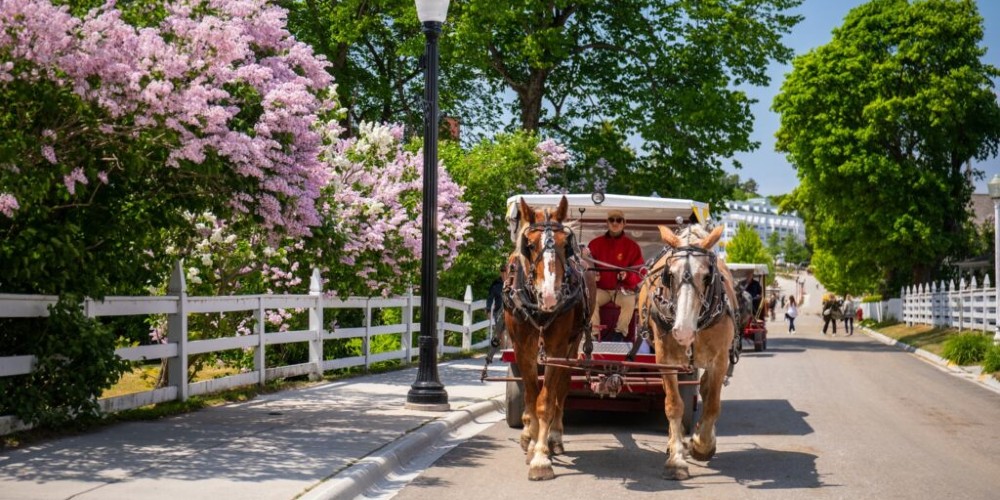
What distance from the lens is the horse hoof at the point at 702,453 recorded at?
10.8 m

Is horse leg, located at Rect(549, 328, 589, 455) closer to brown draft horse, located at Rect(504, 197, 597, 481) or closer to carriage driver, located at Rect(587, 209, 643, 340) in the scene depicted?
brown draft horse, located at Rect(504, 197, 597, 481)

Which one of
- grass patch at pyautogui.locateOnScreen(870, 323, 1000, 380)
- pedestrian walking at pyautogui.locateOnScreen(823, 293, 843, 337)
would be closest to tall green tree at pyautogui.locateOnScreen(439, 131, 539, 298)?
grass patch at pyautogui.locateOnScreen(870, 323, 1000, 380)

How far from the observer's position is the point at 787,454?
37.9 ft

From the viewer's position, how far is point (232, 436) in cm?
1119

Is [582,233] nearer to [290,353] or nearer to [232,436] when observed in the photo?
[232,436]

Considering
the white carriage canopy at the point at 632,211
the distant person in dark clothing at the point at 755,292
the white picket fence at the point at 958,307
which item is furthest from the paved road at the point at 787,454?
the white picket fence at the point at 958,307

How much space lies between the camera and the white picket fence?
3422 centimetres

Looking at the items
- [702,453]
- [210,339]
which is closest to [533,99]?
[210,339]

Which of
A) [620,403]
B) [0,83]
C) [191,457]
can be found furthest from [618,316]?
[0,83]

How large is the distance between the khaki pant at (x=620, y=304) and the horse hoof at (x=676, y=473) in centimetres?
353

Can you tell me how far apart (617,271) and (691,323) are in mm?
3051

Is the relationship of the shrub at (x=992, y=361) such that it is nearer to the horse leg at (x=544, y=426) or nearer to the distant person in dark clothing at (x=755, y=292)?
the distant person in dark clothing at (x=755, y=292)

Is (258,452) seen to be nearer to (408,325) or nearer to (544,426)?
(544,426)

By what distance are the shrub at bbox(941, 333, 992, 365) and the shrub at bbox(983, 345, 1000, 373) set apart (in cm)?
318
